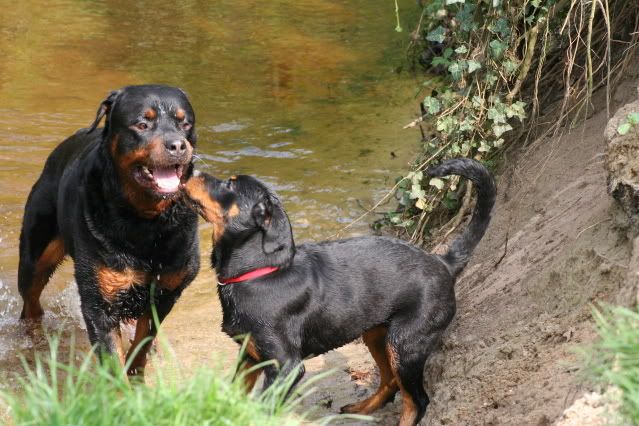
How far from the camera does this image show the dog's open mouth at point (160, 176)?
201 inches

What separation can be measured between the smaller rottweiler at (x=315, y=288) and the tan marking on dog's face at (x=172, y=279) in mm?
382

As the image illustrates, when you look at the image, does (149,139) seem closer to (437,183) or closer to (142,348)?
(142,348)

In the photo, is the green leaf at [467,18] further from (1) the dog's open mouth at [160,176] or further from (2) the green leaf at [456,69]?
(1) the dog's open mouth at [160,176]

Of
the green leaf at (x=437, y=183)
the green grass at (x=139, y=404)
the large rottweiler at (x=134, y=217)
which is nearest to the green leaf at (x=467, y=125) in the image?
the green leaf at (x=437, y=183)

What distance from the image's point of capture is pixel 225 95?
431 inches

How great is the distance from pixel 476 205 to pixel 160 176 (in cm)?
171

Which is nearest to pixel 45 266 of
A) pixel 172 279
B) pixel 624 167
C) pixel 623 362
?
pixel 172 279

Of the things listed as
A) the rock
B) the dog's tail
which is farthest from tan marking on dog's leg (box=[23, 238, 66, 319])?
the rock

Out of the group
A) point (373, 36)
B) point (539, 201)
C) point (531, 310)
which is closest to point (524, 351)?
point (531, 310)

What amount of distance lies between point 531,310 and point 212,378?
6.68ft

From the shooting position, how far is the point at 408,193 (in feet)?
22.7

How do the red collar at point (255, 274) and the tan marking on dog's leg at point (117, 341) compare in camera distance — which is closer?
the red collar at point (255, 274)

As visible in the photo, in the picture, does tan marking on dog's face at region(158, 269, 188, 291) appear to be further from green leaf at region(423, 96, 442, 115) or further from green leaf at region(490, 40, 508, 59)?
green leaf at region(490, 40, 508, 59)

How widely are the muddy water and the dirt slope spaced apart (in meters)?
1.51
